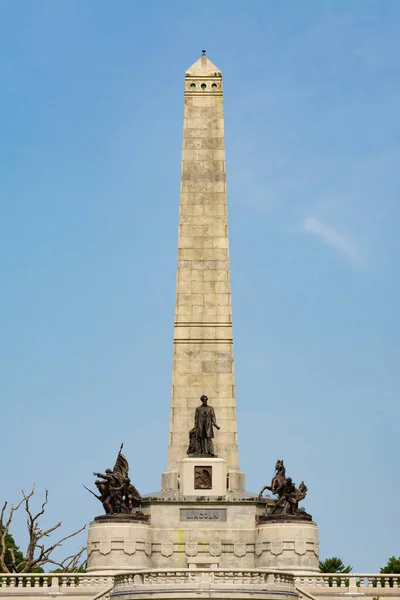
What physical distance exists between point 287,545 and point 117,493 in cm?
571

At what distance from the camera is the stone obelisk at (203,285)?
1785 inches

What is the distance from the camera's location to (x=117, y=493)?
42281mm

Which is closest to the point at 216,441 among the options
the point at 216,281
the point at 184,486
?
the point at 184,486

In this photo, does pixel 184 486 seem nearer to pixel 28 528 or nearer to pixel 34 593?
pixel 34 593

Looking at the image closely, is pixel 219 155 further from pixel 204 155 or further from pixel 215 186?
pixel 215 186

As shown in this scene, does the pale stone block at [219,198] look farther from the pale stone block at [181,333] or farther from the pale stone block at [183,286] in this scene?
the pale stone block at [181,333]

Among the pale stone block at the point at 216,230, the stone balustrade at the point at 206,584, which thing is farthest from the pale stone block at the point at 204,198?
the stone balustrade at the point at 206,584

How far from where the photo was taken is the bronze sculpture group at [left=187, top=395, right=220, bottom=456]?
1735 inches

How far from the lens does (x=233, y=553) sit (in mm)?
42031

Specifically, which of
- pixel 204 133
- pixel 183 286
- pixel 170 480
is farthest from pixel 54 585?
pixel 204 133

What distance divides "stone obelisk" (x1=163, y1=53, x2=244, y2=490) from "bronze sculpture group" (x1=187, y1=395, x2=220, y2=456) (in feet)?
2.96

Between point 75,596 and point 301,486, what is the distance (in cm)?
847

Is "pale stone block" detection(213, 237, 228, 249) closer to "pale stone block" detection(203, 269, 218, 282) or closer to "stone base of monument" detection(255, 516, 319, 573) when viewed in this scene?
"pale stone block" detection(203, 269, 218, 282)

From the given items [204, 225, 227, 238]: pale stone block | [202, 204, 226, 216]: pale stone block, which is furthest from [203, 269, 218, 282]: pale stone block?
[202, 204, 226, 216]: pale stone block
